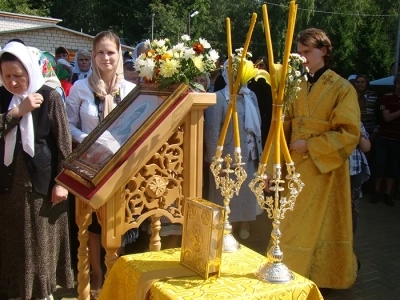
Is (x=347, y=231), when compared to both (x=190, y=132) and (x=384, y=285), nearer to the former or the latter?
(x=384, y=285)

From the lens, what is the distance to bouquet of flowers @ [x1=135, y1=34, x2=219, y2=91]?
2.15m

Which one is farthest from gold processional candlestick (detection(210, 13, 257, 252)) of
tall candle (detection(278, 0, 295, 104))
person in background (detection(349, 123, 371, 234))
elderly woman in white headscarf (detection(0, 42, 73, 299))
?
person in background (detection(349, 123, 371, 234))

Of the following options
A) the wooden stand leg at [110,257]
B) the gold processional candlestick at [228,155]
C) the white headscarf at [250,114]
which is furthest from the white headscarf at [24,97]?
the white headscarf at [250,114]

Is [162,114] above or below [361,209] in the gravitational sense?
above

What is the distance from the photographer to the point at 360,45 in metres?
25.3

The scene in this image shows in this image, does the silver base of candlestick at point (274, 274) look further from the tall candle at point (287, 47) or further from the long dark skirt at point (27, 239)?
the long dark skirt at point (27, 239)

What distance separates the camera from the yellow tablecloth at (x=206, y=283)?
5.65ft

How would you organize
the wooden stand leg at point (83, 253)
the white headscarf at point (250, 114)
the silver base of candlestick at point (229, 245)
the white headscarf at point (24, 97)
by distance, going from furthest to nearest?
the white headscarf at point (250, 114)
the white headscarf at point (24, 97)
the wooden stand leg at point (83, 253)
the silver base of candlestick at point (229, 245)

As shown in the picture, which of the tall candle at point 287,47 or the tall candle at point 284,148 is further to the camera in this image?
the tall candle at point 284,148

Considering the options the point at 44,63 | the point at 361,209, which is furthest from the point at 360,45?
the point at 44,63

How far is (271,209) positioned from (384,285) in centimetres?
252

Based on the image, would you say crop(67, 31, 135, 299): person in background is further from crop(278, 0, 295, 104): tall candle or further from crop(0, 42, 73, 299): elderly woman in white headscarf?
crop(278, 0, 295, 104): tall candle

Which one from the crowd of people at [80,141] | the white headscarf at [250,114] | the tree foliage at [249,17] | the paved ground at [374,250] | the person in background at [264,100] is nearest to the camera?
the crowd of people at [80,141]

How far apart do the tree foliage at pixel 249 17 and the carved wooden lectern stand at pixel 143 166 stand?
22372mm
